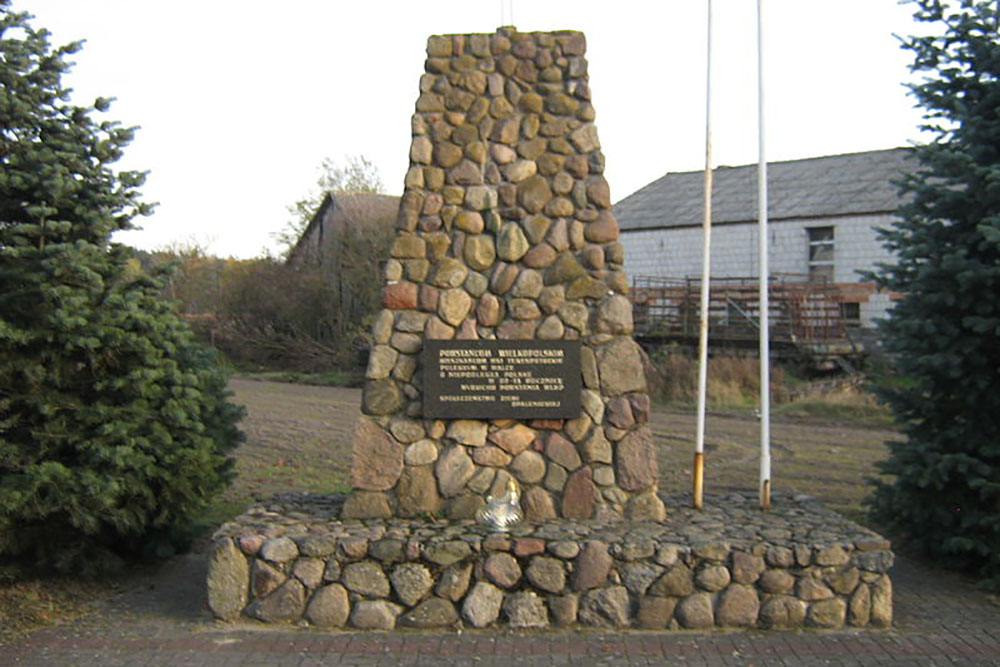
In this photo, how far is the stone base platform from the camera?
632 centimetres

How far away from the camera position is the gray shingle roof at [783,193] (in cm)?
2670

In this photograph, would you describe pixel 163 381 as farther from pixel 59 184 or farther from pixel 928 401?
pixel 928 401

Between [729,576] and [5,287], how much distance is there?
5.35 m

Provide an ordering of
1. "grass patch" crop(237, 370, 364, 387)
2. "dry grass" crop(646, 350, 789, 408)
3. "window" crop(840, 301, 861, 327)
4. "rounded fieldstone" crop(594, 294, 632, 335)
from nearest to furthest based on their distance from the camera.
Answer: "rounded fieldstone" crop(594, 294, 632, 335), "dry grass" crop(646, 350, 789, 408), "window" crop(840, 301, 861, 327), "grass patch" crop(237, 370, 364, 387)

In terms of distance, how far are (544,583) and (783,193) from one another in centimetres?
2441

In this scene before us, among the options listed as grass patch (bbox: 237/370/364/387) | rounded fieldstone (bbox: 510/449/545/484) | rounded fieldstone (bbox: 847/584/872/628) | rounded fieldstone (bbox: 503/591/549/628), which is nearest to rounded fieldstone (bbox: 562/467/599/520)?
rounded fieldstone (bbox: 510/449/545/484)

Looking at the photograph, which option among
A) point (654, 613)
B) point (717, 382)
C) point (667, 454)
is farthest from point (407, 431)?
point (717, 382)

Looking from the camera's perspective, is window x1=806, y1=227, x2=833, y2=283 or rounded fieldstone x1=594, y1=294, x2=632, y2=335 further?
window x1=806, y1=227, x2=833, y2=283

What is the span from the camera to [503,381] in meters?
7.08

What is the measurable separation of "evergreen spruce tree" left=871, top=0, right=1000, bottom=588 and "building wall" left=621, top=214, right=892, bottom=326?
16.9 meters

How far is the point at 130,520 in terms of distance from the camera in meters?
7.02

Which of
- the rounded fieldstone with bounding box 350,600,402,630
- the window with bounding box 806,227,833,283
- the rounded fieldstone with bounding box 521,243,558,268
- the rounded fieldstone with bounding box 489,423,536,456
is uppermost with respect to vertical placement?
the window with bounding box 806,227,833,283

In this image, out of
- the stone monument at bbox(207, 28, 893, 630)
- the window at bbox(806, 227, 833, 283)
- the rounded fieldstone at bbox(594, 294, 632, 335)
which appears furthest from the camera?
the window at bbox(806, 227, 833, 283)

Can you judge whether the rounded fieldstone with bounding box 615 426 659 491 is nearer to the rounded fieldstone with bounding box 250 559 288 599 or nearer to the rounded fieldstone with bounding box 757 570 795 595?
the rounded fieldstone with bounding box 757 570 795 595
